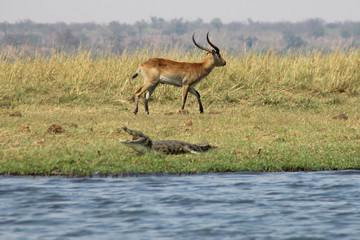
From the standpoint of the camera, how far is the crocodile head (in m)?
7.51

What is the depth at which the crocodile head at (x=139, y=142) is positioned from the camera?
7514 mm

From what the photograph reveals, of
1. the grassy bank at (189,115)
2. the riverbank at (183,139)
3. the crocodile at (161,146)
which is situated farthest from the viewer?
the crocodile at (161,146)

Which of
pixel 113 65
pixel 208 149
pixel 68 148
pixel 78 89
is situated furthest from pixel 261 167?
pixel 113 65

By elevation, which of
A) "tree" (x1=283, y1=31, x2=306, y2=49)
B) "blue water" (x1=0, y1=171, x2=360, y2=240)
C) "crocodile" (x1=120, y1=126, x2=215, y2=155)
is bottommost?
"blue water" (x1=0, y1=171, x2=360, y2=240)

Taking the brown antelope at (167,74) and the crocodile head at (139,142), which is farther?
the brown antelope at (167,74)

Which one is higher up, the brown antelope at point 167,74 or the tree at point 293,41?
the tree at point 293,41

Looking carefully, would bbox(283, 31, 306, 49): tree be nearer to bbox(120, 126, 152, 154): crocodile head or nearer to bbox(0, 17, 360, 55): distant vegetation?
bbox(0, 17, 360, 55): distant vegetation

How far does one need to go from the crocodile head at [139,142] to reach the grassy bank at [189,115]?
0.14 meters

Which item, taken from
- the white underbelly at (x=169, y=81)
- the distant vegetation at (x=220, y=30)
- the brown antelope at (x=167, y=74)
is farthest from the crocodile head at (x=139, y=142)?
the distant vegetation at (x=220, y=30)

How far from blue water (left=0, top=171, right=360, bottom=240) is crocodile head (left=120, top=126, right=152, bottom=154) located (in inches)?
25.6

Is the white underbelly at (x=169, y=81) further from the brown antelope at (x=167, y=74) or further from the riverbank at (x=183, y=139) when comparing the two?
the riverbank at (x=183, y=139)

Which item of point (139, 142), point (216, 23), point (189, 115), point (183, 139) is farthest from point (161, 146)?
point (216, 23)

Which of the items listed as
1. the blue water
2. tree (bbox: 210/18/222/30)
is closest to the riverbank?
the blue water

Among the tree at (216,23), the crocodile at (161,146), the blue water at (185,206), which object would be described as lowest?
the blue water at (185,206)
